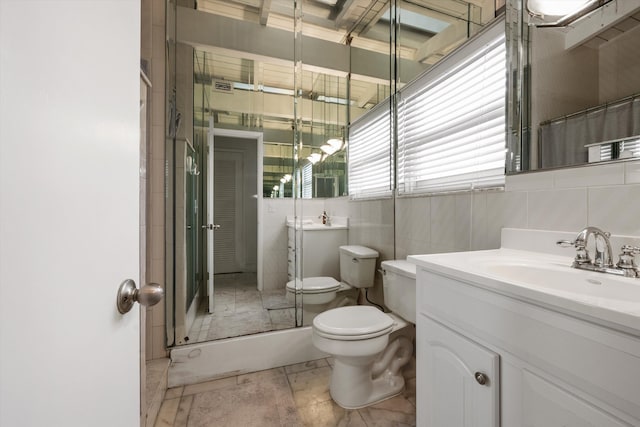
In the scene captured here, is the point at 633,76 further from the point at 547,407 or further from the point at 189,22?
the point at 189,22

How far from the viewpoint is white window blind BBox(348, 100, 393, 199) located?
87.0 inches

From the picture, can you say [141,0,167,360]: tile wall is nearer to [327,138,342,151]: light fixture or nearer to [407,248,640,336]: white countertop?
[327,138,342,151]: light fixture

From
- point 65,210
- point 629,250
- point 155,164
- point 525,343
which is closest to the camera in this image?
point 65,210

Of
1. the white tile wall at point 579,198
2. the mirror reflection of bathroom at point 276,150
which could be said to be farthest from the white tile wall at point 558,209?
the mirror reflection of bathroom at point 276,150

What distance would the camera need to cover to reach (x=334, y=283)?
2.24m

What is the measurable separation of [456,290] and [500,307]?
15 cm

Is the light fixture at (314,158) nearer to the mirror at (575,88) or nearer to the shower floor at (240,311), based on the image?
the shower floor at (240,311)

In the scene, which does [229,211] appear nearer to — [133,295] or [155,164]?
[155,164]

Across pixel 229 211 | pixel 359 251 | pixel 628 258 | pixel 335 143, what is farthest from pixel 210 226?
pixel 628 258

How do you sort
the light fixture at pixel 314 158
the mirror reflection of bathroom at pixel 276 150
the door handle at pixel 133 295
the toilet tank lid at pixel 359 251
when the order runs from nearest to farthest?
the door handle at pixel 133 295 → the mirror reflection of bathroom at pixel 276 150 → the toilet tank lid at pixel 359 251 → the light fixture at pixel 314 158

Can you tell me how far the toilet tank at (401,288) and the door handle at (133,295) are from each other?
125cm

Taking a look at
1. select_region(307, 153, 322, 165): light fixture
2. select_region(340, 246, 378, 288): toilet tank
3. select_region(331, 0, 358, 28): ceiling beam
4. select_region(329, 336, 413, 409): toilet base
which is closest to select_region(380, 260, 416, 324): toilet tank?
select_region(329, 336, 413, 409): toilet base

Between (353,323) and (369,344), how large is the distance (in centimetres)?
18

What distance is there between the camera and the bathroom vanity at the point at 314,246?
7.22 feet
